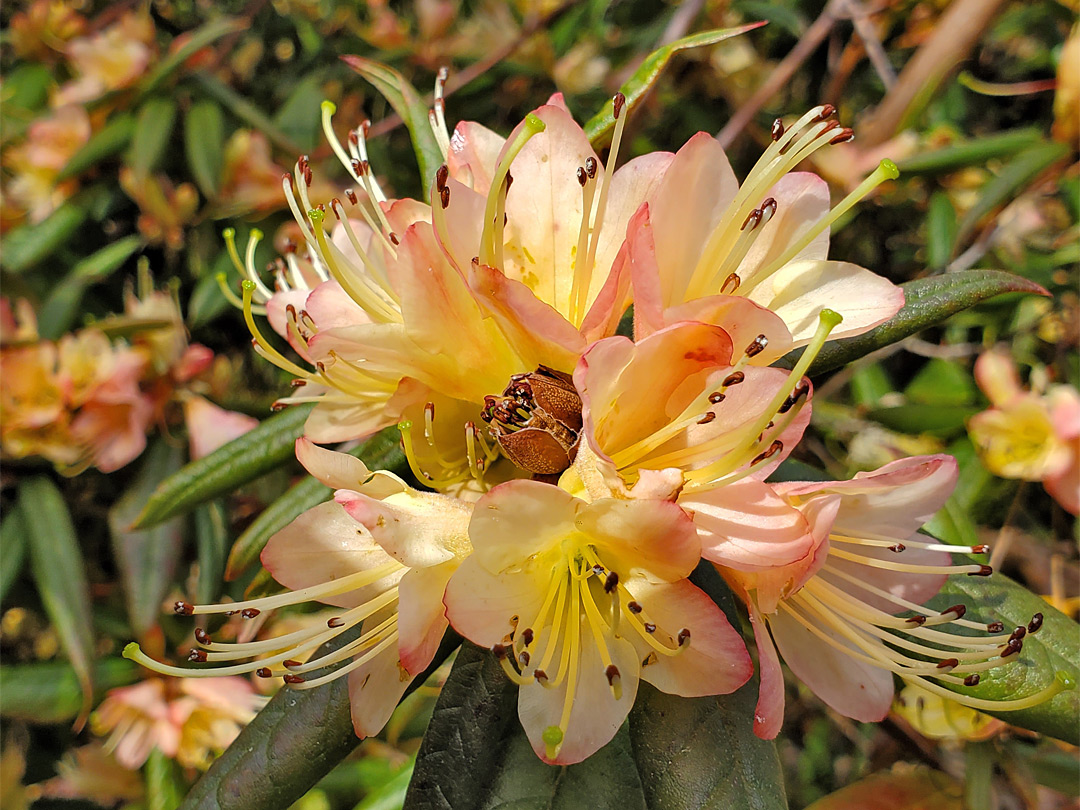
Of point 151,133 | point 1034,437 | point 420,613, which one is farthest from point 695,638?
point 151,133

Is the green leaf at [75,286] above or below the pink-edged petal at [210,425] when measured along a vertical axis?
above

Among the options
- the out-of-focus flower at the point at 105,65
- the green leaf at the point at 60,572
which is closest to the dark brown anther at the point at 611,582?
the green leaf at the point at 60,572

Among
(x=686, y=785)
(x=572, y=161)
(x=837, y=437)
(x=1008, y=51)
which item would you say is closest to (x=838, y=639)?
(x=686, y=785)

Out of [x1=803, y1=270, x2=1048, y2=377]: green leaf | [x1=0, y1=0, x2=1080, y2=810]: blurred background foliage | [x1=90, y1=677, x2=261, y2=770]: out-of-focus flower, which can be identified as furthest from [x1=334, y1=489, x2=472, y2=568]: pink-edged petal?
[x1=90, y1=677, x2=261, y2=770]: out-of-focus flower

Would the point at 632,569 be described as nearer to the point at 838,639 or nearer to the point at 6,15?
the point at 838,639

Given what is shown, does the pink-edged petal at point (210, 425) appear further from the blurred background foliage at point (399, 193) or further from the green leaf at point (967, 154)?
the green leaf at point (967, 154)

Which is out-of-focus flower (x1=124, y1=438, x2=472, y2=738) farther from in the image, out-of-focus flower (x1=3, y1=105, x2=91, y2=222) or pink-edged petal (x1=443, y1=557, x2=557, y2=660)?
out-of-focus flower (x1=3, y1=105, x2=91, y2=222)
